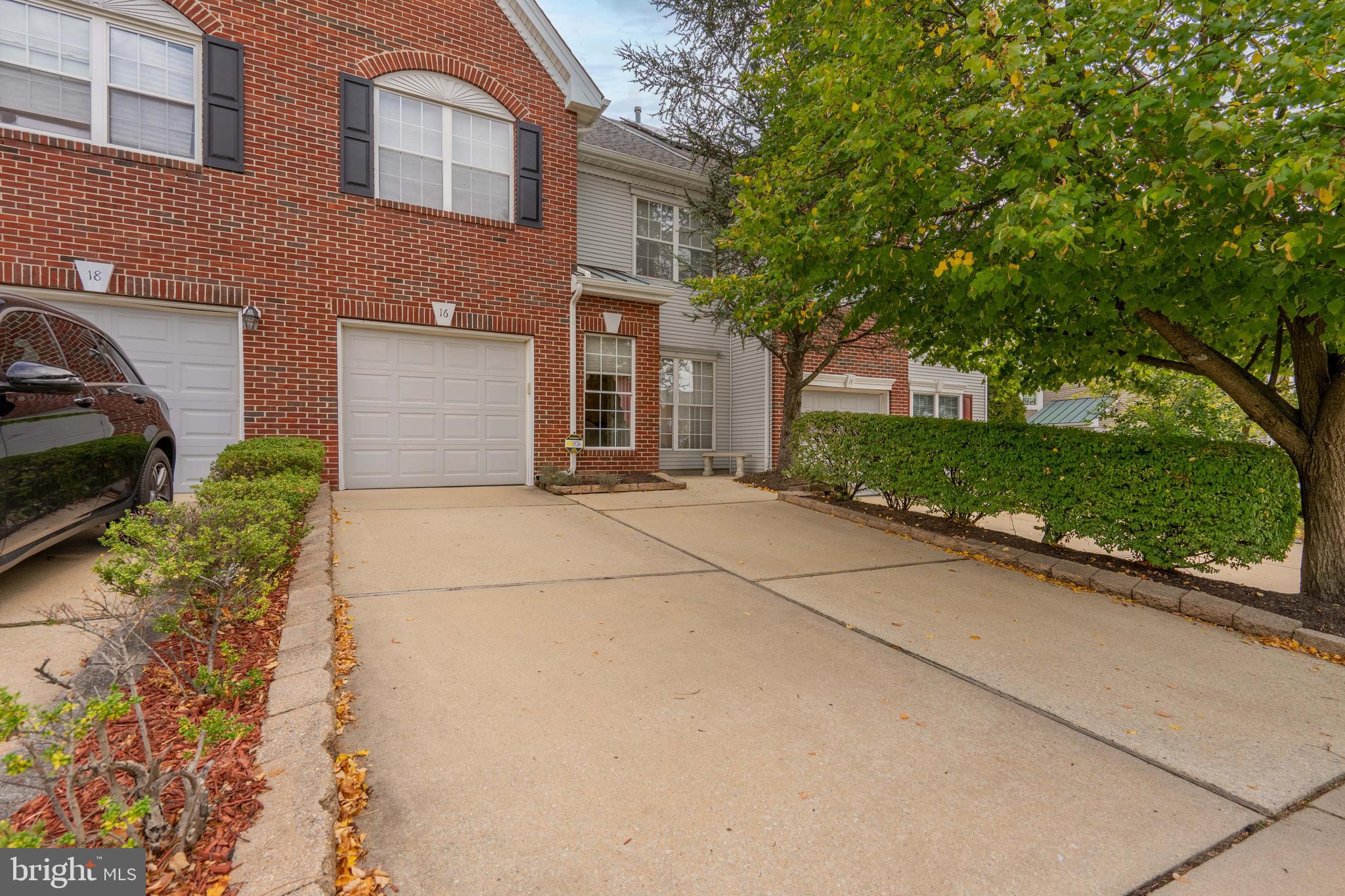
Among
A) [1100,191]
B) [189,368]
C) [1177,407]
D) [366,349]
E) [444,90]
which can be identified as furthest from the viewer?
[1177,407]

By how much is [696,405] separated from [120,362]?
10188 millimetres

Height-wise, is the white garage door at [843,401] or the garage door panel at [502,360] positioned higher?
the garage door panel at [502,360]

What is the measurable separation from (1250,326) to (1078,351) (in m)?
1.09

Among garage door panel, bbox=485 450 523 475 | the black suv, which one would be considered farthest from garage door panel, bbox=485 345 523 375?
the black suv

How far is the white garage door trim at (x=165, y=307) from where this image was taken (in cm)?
656

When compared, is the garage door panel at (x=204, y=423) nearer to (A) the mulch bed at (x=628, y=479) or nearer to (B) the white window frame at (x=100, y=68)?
(B) the white window frame at (x=100, y=68)

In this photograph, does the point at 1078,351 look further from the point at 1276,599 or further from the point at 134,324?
the point at 134,324

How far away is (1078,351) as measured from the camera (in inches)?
210

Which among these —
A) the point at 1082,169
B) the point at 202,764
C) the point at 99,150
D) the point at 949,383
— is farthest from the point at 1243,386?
the point at 949,383

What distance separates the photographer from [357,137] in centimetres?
805

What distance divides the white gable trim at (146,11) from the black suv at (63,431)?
4.74 m

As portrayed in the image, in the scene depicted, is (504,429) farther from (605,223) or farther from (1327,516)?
(1327,516)


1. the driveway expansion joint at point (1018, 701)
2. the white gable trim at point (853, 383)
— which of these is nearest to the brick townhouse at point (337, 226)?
the white gable trim at point (853, 383)

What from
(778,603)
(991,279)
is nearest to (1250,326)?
(991,279)
